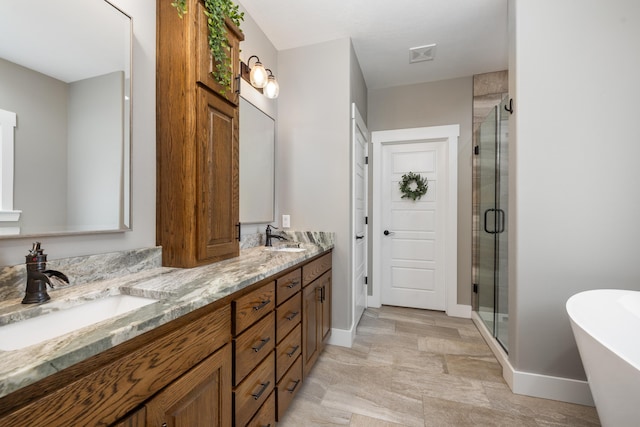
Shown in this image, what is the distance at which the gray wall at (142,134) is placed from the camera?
1264 millimetres

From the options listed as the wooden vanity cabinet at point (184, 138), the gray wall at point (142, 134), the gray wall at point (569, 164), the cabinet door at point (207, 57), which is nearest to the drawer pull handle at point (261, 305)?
the wooden vanity cabinet at point (184, 138)

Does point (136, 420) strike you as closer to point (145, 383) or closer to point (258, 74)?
point (145, 383)

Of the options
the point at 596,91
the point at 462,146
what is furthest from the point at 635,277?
the point at 462,146

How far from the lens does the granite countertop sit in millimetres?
499

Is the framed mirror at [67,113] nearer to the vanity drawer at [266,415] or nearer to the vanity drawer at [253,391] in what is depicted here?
the vanity drawer at [253,391]

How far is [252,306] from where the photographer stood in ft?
3.89

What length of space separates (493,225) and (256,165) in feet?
7.24

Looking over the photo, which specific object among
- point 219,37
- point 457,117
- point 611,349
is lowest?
point 611,349

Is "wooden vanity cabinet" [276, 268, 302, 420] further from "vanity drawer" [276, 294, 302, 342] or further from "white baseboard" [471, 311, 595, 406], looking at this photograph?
"white baseboard" [471, 311, 595, 406]

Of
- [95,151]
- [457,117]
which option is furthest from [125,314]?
[457,117]

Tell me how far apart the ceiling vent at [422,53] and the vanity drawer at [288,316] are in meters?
2.52

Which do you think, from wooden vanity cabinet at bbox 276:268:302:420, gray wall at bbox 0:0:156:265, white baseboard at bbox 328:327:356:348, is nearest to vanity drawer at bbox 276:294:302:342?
wooden vanity cabinet at bbox 276:268:302:420

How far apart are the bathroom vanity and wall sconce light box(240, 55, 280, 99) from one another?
4.06ft

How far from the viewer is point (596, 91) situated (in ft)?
5.49
